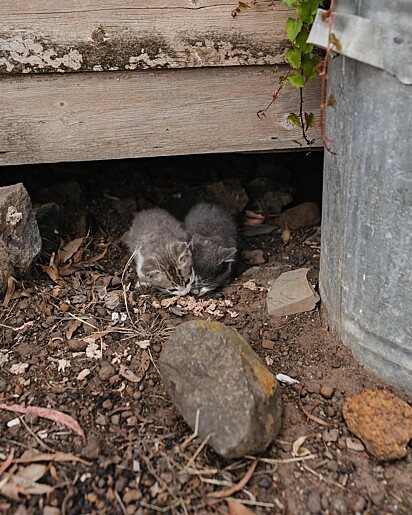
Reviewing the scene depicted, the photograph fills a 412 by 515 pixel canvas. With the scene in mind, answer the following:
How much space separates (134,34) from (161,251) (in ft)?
4.00

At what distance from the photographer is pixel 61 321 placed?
3.23 metres

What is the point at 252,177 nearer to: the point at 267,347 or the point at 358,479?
the point at 267,347

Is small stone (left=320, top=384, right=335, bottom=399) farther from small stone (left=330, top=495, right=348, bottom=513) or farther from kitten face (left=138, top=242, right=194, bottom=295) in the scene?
kitten face (left=138, top=242, right=194, bottom=295)

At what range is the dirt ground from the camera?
7.63 ft

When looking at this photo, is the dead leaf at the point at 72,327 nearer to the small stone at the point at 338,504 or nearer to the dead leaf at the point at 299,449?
the dead leaf at the point at 299,449

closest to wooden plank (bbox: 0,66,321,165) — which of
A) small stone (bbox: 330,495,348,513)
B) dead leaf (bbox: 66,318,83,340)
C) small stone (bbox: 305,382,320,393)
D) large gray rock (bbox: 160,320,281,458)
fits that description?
dead leaf (bbox: 66,318,83,340)

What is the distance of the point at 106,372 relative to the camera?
2.86 m

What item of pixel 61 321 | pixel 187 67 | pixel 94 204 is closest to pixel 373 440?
pixel 61 321

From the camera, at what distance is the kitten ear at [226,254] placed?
145 inches

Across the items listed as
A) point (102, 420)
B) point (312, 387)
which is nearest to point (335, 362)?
point (312, 387)

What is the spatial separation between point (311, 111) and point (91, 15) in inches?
48.6

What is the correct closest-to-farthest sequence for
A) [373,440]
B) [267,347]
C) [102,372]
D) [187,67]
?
[373,440] → [102,372] → [267,347] → [187,67]

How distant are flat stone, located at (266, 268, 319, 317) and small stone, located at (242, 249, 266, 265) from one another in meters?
0.50

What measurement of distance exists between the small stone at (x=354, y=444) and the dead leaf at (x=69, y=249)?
6.45ft
